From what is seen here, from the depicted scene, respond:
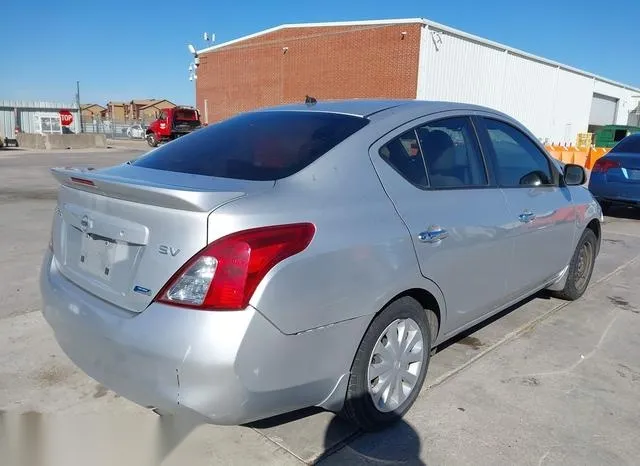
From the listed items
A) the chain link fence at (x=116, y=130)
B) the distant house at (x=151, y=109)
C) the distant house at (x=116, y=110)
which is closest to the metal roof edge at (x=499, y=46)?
the chain link fence at (x=116, y=130)

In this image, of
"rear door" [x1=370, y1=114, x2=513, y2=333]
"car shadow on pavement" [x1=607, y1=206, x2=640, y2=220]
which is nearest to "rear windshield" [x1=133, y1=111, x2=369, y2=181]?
"rear door" [x1=370, y1=114, x2=513, y2=333]

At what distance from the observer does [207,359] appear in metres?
1.95

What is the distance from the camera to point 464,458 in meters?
2.51

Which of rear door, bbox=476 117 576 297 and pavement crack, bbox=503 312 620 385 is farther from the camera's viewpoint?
rear door, bbox=476 117 576 297

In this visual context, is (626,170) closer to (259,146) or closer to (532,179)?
(532,179)

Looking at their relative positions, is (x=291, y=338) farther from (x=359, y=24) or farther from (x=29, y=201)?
(x=359, y=24)

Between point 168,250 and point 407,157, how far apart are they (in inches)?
53.9

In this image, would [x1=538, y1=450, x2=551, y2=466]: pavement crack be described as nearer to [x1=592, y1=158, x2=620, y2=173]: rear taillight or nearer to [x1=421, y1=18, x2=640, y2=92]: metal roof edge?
[x1=592, y1=158, x2=620, y2=173]: rear taillight

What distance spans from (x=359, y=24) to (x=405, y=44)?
3.43 metres

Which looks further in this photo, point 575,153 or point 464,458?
point 575,153

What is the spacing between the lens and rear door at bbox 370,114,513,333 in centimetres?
268

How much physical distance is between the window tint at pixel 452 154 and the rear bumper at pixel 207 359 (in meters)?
1.13

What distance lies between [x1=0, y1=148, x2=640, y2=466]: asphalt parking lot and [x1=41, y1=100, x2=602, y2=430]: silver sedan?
0.23 meters

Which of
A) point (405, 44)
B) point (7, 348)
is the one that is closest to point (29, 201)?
point (7, 348)
